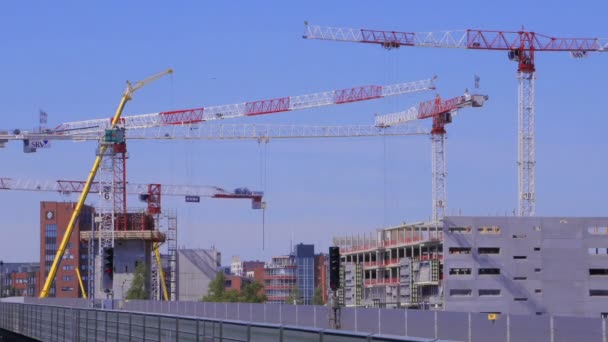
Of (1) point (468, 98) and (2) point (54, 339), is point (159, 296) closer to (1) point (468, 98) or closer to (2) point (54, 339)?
(1) point (468, 98)

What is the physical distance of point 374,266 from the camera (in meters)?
146

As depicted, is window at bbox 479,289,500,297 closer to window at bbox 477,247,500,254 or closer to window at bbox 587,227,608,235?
window at bbox 477,247,500,254

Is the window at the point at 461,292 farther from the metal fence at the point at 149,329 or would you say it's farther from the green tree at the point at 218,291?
the metal fence at the point at 149,329

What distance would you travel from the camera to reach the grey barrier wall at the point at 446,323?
37469 mm

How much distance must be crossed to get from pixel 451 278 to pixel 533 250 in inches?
408

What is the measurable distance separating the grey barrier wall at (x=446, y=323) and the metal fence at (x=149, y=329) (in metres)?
2.49

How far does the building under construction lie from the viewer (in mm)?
120125

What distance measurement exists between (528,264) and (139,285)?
162 feet

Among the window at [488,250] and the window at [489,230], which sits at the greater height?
the window at [489,230]

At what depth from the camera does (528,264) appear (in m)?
123

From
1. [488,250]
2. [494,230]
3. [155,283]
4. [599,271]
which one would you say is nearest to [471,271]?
[488,250]

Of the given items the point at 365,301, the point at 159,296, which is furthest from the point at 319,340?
the point at 159,296

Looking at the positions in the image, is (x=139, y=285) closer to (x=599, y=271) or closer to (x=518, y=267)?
(x=518, y=267)

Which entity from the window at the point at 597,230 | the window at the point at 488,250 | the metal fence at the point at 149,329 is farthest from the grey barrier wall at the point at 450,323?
the window at the point at 597,230
